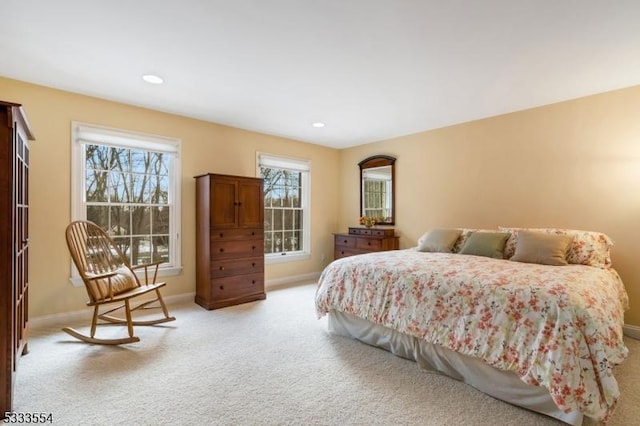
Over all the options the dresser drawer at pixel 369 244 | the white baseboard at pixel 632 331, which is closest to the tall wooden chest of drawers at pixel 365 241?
the dresser drawer at pixel 369 244

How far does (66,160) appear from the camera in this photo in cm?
324

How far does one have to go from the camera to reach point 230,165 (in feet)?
14.7

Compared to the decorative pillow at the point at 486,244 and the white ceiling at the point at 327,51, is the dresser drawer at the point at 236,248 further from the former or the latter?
the decorative pillow at the point at 486,244

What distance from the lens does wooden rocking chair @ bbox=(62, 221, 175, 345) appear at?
8.89 ft

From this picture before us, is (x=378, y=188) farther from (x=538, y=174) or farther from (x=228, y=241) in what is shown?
(x=228, y=241)

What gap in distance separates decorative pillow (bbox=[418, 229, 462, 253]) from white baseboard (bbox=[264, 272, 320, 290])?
2220mm

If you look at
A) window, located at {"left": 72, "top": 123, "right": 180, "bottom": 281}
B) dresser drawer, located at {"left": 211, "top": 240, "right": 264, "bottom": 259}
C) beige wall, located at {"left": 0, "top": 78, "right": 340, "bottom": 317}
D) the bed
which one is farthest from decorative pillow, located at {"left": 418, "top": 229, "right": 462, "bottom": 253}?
window, located at {"left": 72, "top": 123, "right": 180, "bottom": 281}

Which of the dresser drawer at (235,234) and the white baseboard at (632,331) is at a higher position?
the dresser drawer at (235,234)

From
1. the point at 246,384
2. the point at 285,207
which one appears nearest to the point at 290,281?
the point at 285,207

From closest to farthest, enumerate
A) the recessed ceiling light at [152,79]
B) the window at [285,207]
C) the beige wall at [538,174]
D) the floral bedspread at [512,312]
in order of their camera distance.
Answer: the floral bedspread at [512,312] < the recessed ceiling light at [152,79] < the beige wall at [538,174] < the window at [285,207]

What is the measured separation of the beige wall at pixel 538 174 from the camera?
3070mm

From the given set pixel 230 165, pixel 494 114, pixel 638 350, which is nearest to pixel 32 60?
pixel 230 165

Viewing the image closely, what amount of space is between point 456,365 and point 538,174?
2.58 m

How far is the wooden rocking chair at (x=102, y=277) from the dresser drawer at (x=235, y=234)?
2.99ft
